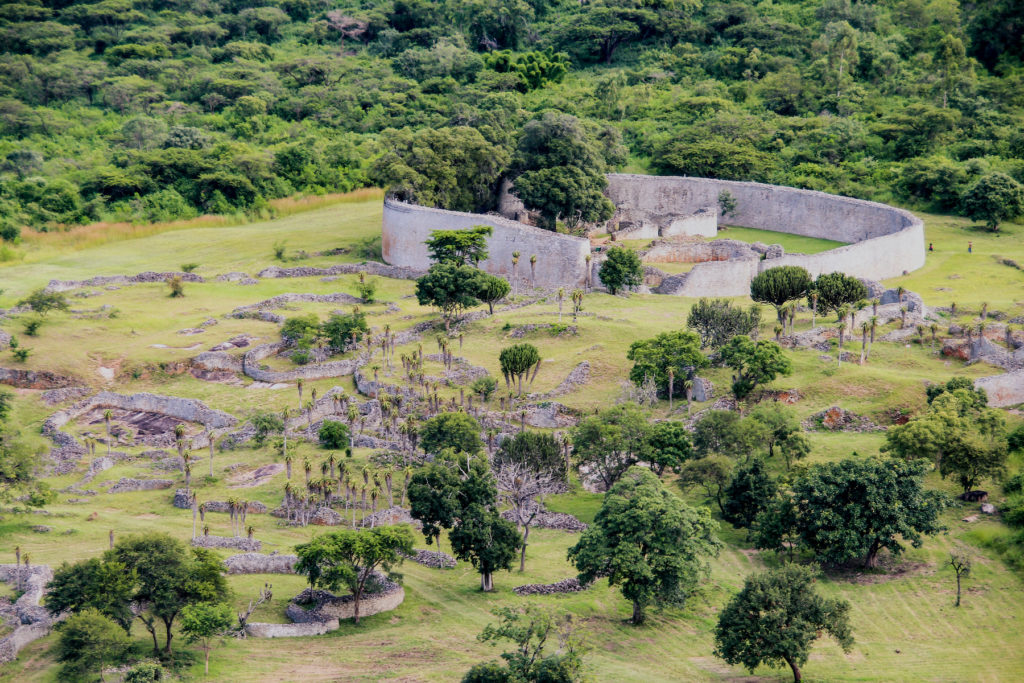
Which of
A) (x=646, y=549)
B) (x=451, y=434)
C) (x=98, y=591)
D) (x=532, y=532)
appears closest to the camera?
(x=98, y=591)

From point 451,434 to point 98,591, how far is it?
18596mm

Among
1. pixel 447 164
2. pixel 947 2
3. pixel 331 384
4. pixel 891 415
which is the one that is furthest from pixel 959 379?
pixel 947 2

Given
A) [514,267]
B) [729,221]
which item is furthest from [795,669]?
[729,221]

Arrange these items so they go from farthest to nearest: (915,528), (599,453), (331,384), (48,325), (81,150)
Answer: (81,150)
(48,325)
(331,384)
(599,453)
(915,528)

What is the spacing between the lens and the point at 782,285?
6869cm

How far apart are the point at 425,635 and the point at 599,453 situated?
14387mm

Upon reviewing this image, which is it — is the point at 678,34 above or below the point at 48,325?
above

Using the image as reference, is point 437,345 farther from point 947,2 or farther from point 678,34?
point 947,2

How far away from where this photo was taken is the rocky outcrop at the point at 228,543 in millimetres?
47094

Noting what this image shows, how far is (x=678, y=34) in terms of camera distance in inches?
5221

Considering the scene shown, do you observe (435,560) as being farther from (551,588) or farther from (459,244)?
(459,244)

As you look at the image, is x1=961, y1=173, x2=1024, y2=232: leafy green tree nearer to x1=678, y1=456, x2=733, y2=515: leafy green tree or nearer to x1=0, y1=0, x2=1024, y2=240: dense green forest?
x1=0, y1=0, x2=1024, y2=240: dense green forest

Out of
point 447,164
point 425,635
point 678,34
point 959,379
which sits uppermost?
point 678,34

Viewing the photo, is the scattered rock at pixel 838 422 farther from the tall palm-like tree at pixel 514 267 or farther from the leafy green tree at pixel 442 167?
the leafy green tree at pixel 442 167
